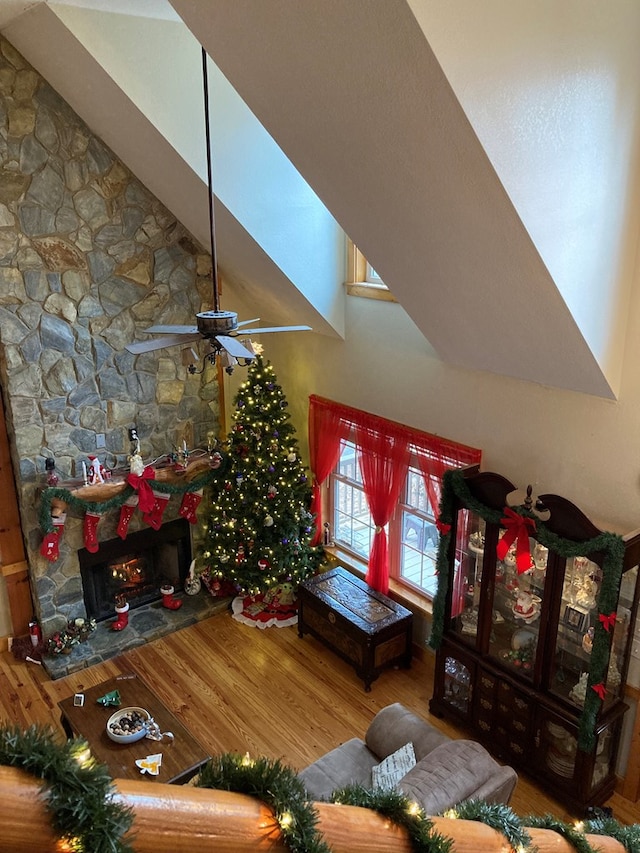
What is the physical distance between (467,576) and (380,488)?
1173 mm

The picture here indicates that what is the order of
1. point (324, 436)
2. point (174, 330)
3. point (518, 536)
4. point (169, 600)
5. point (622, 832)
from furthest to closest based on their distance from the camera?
point (169, 600) < point (324, 436) < point (518, 536) < point (174, 330) < point (622, 832)

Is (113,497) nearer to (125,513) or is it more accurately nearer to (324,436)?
(125,513)

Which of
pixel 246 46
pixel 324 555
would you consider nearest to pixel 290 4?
pixel 246 46

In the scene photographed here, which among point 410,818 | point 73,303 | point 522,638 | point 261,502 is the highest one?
point 73,303

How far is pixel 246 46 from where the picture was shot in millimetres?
3021

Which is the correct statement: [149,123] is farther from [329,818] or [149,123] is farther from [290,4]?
[329,818]

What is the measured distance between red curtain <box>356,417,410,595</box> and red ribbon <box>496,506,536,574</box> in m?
1.35

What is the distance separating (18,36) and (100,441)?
10.3 feet

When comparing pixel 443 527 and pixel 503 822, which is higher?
pixel 503 822

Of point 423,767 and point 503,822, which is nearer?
point 503,822

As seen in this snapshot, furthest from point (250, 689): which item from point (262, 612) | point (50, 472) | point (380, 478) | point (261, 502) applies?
point (50, 472)

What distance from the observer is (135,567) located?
22.0ft

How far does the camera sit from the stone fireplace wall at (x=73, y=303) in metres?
5.12

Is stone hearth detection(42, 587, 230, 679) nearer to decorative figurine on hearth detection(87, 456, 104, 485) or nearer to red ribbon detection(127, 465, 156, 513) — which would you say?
red ribbon detection(127, 465, 156, 513)
